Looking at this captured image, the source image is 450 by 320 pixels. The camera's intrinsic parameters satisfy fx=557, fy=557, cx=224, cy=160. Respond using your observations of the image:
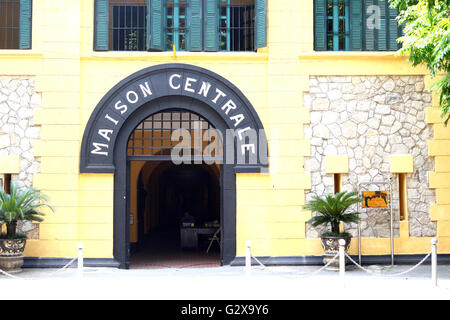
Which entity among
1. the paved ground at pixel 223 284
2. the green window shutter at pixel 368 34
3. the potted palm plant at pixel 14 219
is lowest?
the paved ground at pixel 223 284

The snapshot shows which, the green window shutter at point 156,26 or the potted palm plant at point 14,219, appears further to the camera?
the green window shutter at point 156,26

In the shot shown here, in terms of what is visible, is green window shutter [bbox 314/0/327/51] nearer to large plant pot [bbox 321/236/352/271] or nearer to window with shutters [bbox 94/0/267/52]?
window with shutters [bbox 94/0/267/52]

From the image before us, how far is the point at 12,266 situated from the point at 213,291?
5174mm

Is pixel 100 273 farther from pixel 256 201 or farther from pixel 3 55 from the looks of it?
pixel 3 55

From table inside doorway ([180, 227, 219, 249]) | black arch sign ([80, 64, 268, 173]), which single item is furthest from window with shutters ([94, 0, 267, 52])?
table inside doorway ([180, 227, 219, 249])

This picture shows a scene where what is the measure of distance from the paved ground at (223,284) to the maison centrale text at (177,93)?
3.42 meters

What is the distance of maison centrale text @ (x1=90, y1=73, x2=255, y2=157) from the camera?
1461 centimetres

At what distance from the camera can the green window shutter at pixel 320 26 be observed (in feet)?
49.4

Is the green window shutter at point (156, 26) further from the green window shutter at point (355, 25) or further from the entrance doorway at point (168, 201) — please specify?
the green window shutter at point (355, 25)

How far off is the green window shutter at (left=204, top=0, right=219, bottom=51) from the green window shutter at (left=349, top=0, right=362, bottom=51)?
3.67 meters

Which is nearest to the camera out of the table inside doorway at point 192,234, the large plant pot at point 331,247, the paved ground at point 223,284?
the paved ground at point 223,284

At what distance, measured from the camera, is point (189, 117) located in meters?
15.4

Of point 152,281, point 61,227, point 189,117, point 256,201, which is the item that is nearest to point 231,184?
point 256,201

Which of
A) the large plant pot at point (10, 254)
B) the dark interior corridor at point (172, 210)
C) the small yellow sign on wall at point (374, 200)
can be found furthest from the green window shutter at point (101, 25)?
the small yellow sign on wall at point (374, 200)
